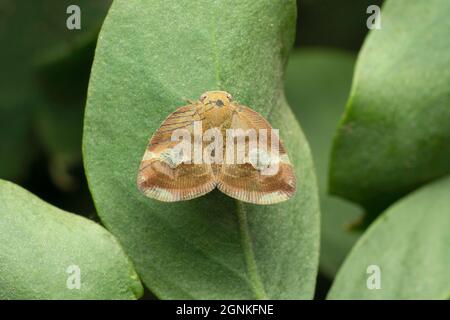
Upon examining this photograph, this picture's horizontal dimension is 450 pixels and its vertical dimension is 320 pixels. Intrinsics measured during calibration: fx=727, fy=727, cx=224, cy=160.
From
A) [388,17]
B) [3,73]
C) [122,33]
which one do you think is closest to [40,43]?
[3,73]

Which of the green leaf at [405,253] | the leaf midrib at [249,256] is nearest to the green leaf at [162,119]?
the leaf midrib at [249,256]

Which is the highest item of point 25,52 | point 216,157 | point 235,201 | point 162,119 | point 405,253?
point 25,52

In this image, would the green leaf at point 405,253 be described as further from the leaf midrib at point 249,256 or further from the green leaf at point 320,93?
the green leaf at point 320,93

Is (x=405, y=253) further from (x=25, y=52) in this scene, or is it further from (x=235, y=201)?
(x=25, y=52)

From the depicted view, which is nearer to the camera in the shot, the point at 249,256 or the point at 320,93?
the point at 249,256

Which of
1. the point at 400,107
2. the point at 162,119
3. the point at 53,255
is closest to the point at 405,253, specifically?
the point at 400,107

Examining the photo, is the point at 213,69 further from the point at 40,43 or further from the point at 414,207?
the point at 40,43
